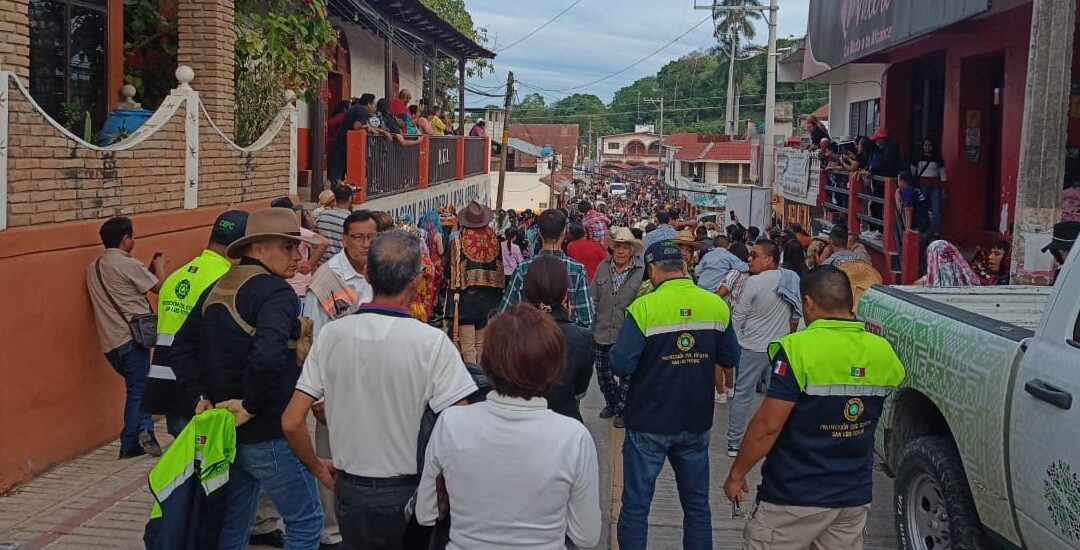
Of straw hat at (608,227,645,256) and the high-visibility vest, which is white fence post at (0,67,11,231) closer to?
straw hat at (608,227,645,256)

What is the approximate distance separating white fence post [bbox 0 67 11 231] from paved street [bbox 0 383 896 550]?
1798 millimetres

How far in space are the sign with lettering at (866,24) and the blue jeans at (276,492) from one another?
833 cm

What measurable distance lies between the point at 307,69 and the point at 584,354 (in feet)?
29.9

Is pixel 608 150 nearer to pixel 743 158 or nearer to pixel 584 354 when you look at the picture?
pixel 743 158

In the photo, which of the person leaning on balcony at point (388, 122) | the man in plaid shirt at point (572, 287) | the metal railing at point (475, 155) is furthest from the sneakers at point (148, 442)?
the metal railing at point (475, 155)

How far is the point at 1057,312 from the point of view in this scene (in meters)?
4.21

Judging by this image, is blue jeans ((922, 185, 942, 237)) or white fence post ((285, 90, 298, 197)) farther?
blue jeans ((922, 185, 942, 237))

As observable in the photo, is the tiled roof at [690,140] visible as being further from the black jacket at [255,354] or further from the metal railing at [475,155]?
the black jacket at [255,354]

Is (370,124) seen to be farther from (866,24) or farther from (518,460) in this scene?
(518,460)

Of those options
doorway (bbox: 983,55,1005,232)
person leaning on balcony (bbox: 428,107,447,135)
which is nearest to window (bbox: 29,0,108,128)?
person leaning on balcony (bbox: 428,107,447,135)

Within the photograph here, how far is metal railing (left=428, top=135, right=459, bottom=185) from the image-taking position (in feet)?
67.8

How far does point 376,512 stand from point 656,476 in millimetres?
1966

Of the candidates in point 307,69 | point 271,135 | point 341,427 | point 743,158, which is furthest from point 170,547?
point 743,158

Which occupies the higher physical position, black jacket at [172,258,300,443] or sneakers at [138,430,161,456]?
black jacket at [172,258,300,443]
